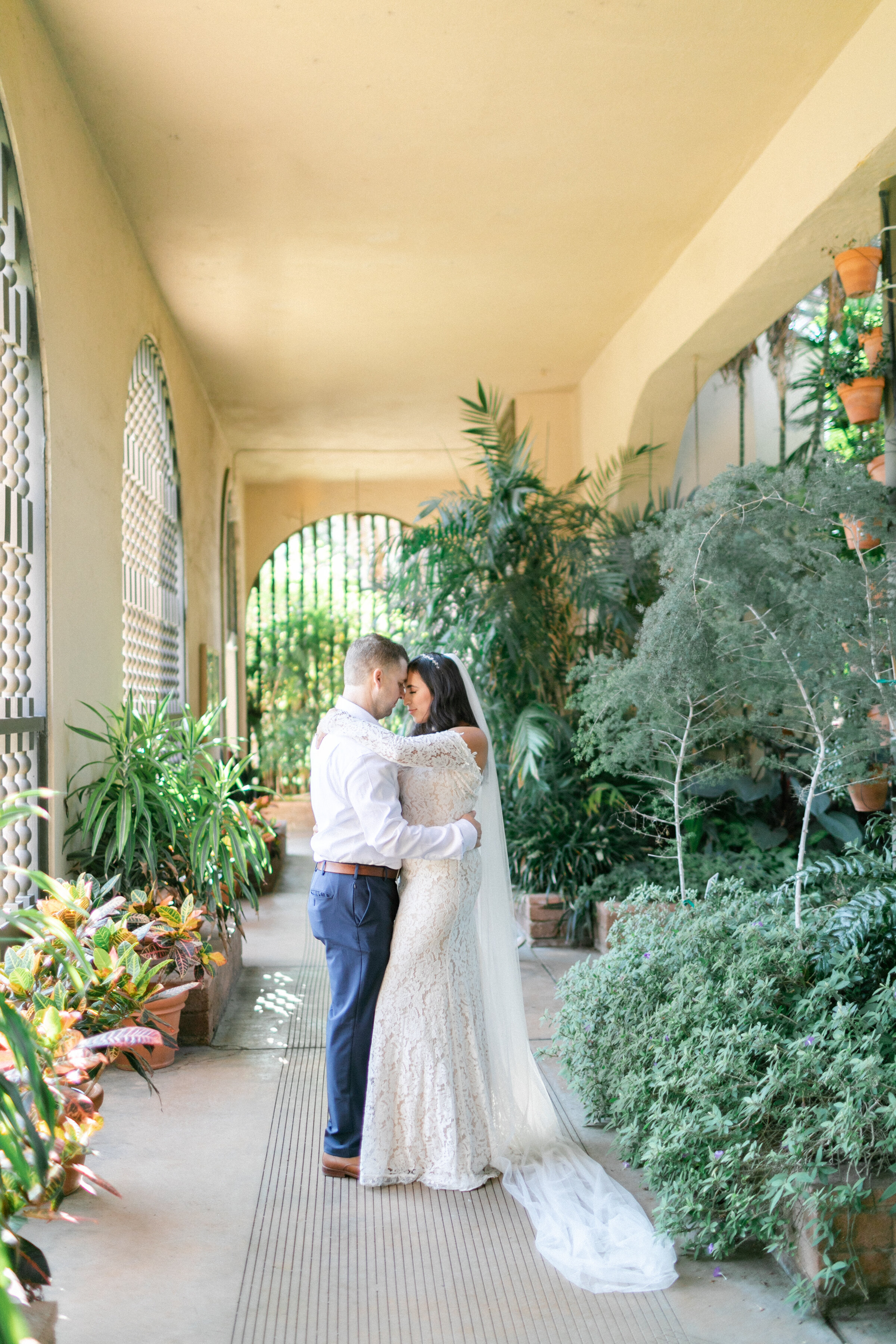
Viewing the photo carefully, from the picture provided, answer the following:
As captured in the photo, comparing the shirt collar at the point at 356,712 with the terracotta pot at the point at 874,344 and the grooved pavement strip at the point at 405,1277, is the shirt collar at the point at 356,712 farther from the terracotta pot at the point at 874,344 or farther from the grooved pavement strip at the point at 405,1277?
the terracotta pot at the point at 874,344

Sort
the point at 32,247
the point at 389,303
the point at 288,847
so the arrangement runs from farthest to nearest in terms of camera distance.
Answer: the point at 288,847 < the point at 389,303 < the point at 32,247

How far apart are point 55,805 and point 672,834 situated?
3333 millimetres

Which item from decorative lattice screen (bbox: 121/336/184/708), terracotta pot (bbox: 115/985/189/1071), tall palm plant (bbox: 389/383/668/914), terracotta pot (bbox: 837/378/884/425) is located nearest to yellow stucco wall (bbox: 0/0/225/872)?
decorative lattice screen (bbox: 121/336/184/708)

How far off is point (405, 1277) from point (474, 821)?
3.84 ft

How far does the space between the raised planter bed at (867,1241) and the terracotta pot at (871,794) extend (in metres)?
1.91

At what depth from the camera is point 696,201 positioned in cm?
524

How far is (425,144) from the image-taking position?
461 centimetres

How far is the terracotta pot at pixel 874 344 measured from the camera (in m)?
4.02

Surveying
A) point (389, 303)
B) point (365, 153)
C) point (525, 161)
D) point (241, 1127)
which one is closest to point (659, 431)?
point (389, 303)

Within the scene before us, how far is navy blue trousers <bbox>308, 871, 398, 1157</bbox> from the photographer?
2982 mm

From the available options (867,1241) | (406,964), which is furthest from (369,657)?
(867,1241)

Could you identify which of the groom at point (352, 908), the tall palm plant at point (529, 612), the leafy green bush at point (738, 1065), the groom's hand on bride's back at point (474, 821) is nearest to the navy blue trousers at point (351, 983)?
the groom at point (352, 908)

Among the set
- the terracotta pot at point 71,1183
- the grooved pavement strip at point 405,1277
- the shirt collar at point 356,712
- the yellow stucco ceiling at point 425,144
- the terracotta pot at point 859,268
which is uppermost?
the yellow stucco ceiling at point 425,144

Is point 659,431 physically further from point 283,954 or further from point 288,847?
point 288,847
